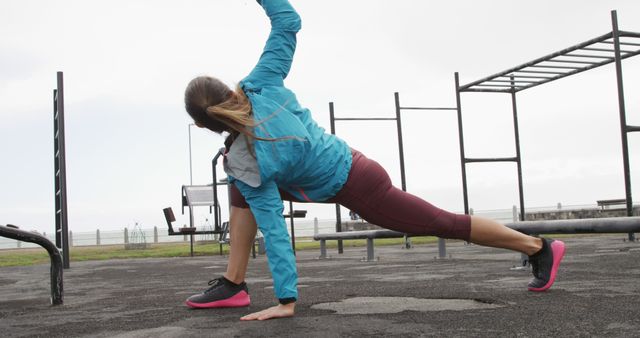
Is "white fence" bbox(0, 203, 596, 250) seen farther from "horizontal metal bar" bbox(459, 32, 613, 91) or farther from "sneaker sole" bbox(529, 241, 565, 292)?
"sneaker sole" bbox(529, 241, 565, 292)

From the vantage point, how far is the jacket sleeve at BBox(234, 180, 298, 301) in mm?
3090

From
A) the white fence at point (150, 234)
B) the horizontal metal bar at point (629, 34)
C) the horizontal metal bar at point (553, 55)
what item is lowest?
the white fence at point (150, 234)

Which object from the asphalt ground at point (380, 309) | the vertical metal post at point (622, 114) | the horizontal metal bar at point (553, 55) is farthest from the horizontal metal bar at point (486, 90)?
the asphalt ground at point (380, 309)

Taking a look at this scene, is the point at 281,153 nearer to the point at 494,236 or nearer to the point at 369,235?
the point at 494,236

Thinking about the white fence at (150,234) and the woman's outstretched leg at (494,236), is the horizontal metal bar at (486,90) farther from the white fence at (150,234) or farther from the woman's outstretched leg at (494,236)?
the white fence at (150,234)

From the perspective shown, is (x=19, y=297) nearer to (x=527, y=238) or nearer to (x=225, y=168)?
(x=225, y=168)

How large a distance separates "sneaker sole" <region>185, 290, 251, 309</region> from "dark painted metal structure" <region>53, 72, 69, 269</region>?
6739 millimetres

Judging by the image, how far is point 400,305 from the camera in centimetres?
338

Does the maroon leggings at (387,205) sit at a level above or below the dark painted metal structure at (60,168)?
below

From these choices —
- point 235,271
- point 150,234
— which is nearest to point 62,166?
point 235,271

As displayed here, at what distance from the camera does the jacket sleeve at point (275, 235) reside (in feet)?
10.1

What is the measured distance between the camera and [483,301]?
345cm

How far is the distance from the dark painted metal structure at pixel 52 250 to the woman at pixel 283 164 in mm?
1524

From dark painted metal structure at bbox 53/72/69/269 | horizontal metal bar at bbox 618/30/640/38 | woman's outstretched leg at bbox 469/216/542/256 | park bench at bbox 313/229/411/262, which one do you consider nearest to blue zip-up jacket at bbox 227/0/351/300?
woman's outstretched leg at bbox 469/216/542/256
